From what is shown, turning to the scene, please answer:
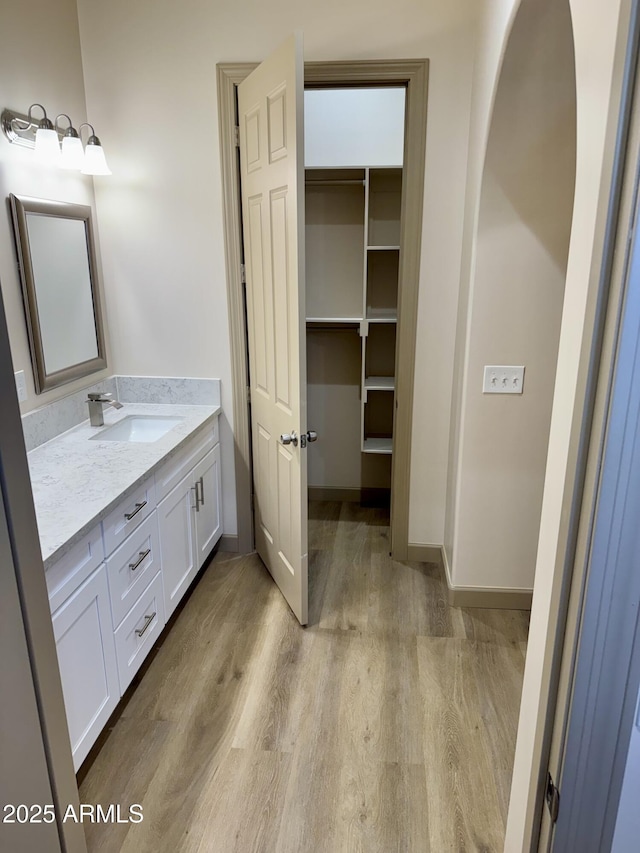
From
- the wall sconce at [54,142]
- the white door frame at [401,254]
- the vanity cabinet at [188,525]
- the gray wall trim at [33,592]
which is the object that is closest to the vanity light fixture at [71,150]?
the wall sconce at [54,142]

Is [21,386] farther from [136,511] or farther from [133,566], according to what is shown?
[133,566]

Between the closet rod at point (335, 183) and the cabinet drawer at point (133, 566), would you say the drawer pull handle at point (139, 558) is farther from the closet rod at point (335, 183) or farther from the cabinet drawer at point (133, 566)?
the closet rod at point (335, 183)

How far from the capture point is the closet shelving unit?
343cm

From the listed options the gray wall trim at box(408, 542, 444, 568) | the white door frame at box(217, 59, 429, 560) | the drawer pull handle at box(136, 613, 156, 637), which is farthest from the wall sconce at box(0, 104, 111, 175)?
the gray wall trim at box(408, 542, 444, 568)

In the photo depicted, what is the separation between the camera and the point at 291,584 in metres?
2.67

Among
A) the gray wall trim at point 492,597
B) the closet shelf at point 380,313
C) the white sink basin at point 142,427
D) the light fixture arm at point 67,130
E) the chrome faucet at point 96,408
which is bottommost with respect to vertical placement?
the gray wall trim at point 492,597

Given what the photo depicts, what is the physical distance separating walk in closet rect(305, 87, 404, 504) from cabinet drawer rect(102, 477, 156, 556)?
166 centimetres

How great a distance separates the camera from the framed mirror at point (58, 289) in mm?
2281

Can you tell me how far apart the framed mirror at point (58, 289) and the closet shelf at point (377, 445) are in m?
1.67

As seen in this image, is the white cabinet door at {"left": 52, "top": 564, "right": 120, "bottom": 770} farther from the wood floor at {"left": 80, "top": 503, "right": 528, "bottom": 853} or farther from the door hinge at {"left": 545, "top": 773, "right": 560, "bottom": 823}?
the door hinge at {"left": 545, "top": 773, "right": 560, "bottom": 823}

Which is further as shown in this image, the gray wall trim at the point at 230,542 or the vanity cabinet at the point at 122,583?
the gray wall trim at the point at 230,542

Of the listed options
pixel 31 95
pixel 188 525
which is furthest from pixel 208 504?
pixel 31 95

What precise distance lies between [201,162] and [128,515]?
5.70 feet

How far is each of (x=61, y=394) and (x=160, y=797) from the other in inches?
64.9
